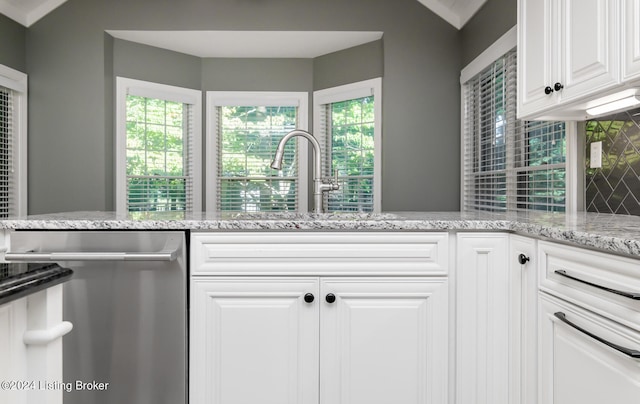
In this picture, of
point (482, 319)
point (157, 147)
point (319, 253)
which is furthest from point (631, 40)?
point (157, 147)

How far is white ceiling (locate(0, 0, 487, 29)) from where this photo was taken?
359 centimetres

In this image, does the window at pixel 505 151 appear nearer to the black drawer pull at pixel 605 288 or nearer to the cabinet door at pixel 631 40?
the cabinet door at pixel 631 40

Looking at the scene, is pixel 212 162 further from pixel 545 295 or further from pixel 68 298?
pixel 545 295

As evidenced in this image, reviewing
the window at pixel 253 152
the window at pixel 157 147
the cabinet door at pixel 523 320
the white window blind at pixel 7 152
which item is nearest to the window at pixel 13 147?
the white window blind at pixel 7 152

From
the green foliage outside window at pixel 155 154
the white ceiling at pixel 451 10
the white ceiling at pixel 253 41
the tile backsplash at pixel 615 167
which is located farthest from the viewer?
the green foliage outside window at pixel 155 154

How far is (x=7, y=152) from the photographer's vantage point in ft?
12.6

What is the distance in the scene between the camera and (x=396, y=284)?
170 centimetres

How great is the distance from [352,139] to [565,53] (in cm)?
264

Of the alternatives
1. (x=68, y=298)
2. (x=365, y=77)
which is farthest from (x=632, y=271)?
(x=365, y=77)

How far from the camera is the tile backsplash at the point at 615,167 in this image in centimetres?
181

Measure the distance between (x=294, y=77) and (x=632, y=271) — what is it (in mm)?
3943

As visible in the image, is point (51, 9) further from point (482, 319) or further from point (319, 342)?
point (482, 319)

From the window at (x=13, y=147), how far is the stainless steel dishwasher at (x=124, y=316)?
2623 mm

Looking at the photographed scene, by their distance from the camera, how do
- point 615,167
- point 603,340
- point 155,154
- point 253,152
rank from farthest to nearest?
A: point 253,152 < point 155,154 < point 615,167 < point 603,340
